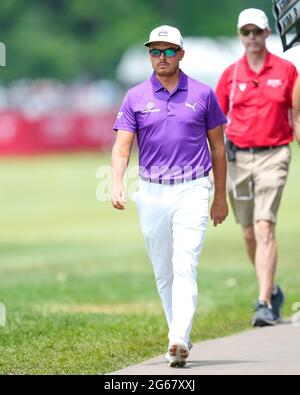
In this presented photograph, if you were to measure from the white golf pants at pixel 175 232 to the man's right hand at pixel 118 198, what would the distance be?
302 millimetres

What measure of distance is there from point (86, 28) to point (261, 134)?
56.2 metres

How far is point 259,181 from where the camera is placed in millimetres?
12297

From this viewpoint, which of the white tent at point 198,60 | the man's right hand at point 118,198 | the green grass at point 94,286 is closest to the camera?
the man's right hand at point 118,198

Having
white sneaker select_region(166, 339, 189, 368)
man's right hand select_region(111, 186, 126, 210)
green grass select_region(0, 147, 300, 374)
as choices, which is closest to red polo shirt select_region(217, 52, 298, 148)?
green grass select_region(0, 147, 300, 374)

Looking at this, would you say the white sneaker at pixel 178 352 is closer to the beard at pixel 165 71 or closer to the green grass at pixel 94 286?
the green grass at pixel 94 286

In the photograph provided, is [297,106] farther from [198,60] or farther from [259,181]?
[198,60]

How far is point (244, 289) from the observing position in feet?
50.0

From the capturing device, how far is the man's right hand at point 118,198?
936cm

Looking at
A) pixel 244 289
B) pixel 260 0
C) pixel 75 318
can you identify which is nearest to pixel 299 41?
pixel 75 318

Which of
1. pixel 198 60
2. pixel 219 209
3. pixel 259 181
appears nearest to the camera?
pixel 219 209

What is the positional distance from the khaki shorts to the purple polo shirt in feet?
8.48

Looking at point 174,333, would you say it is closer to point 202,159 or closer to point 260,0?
point 202,159

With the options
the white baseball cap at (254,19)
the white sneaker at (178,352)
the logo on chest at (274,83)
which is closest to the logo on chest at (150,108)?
the white sneaker at (178,352)

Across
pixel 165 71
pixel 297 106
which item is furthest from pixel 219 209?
pixel 297 106
